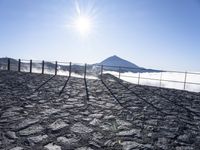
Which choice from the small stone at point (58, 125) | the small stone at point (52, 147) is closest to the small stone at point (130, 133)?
the small stone at point (58, 125)

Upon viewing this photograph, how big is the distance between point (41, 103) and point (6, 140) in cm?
349

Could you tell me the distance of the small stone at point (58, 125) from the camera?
17.2ft

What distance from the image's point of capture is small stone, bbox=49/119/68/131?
17.2 ft

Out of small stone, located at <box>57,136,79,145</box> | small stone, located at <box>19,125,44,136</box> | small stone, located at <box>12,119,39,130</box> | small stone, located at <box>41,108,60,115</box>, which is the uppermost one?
small stone, located at <box>41,108,60,115</box>

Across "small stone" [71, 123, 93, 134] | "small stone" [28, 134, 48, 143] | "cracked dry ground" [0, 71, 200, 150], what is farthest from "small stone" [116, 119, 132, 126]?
"small stone" [28, 134, 48, 143]

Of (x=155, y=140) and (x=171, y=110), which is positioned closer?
(x=155, y=140)

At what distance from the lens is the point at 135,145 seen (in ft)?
14.6

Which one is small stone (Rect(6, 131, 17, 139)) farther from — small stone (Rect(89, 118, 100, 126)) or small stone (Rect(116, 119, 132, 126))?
small stone (Rect(116, 119, 132, 126))

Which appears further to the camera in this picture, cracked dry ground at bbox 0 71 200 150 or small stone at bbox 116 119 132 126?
small stone at bbox 116 119 132 126

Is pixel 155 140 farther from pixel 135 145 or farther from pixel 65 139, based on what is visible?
pixel 65 139

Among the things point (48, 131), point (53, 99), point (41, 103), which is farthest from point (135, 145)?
point (53, 99)

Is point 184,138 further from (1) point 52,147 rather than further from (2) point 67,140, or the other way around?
(1) point 52,147

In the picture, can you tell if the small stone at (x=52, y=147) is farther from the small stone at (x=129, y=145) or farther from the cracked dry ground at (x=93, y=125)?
the small stone at (x=129, y=145)

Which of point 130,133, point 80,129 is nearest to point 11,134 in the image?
point 80,129
